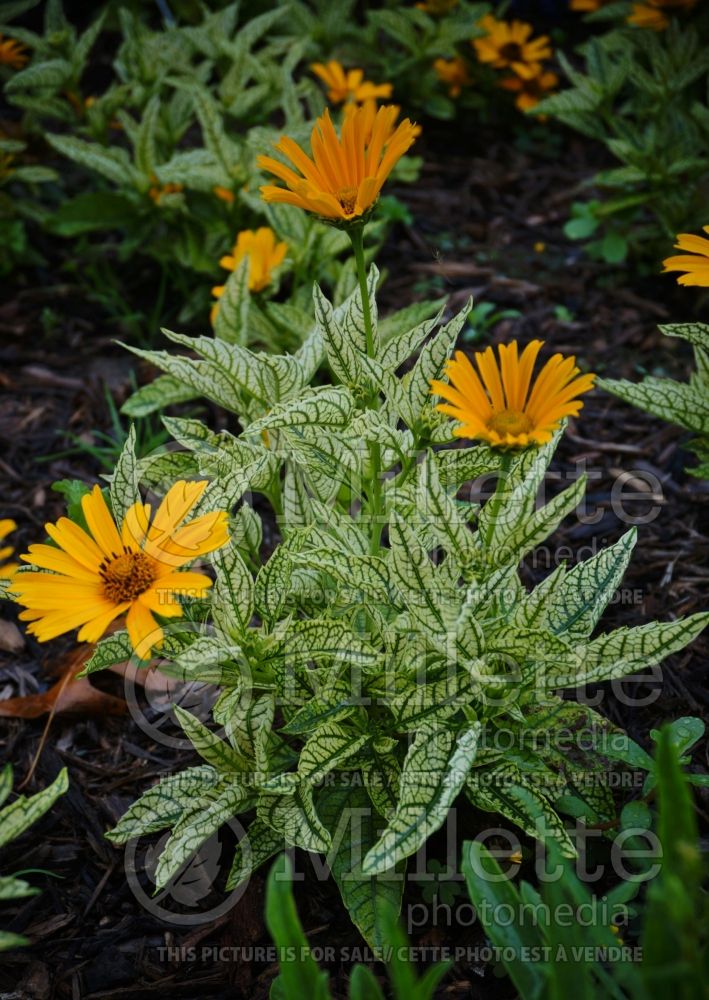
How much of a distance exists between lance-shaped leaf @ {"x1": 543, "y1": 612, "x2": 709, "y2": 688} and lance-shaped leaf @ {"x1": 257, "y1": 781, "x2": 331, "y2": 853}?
40 centimetres

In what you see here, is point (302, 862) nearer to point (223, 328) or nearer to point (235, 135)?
point (223, 328)

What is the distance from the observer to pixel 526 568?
2146mm

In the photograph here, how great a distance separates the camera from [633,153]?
106 inches

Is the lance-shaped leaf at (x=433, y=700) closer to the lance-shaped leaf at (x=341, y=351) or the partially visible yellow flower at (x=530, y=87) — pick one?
the lance-shaped leaf at (x=341, y=351)

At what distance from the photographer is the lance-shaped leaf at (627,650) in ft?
4.36

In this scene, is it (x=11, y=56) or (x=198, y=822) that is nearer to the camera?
(x=198, y=822)

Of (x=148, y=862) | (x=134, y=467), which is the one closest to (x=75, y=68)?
(x=134, y=467)

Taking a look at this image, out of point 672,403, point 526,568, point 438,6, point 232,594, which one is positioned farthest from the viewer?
point 438,6

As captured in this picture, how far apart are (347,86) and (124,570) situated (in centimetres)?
246

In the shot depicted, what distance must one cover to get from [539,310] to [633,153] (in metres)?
0.52

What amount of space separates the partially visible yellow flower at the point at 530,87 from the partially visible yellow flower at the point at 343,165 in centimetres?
234

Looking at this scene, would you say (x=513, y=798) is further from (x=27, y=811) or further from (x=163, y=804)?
(x=27, y=811)

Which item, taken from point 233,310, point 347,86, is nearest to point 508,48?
point 347,86

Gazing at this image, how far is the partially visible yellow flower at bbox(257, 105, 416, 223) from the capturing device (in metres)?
1.34
